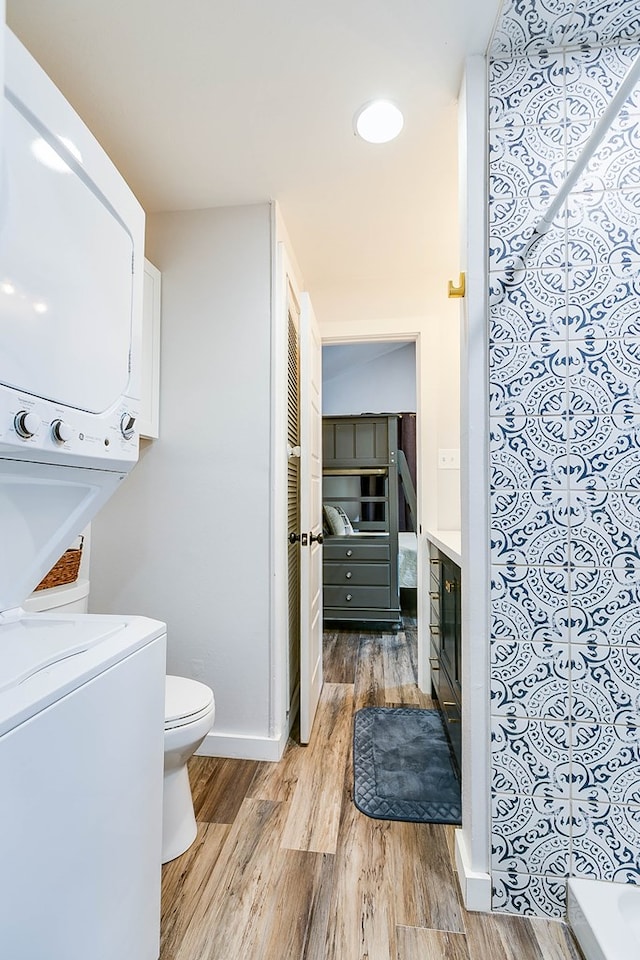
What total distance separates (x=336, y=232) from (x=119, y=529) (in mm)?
1701

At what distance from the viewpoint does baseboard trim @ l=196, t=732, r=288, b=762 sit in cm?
195

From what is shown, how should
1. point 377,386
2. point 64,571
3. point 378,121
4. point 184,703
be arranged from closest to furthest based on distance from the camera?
1. point 184,703
2. point 378,121
3. point 64,571
4. point 377,386

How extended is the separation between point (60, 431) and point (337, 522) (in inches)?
131

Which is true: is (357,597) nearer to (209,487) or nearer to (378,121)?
(209,487)

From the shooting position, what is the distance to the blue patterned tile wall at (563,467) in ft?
3.99

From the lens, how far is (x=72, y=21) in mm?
1274

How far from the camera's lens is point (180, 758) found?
142cm

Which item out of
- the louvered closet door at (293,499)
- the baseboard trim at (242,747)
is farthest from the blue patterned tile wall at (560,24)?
the baseboard trim at (242,747)

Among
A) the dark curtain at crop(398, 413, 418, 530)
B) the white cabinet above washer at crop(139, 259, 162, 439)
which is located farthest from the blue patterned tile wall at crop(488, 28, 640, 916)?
the dark curtain at crop(398, 413, 418, 530)

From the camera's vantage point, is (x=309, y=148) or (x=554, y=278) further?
(x=309, y=148)

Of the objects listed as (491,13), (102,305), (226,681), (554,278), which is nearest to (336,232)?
(491,13)

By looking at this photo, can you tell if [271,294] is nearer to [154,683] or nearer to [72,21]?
[72,21]

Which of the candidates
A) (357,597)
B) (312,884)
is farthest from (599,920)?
(357,597)

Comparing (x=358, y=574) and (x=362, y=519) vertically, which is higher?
(x=362, y=519)
